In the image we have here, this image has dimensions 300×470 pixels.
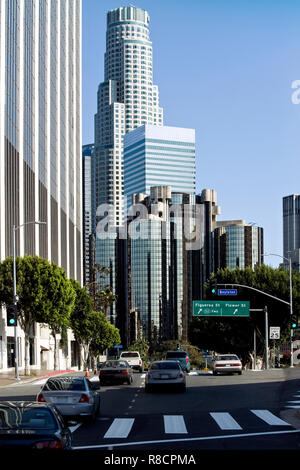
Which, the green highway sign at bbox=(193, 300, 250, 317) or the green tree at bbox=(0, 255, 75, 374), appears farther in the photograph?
the green highway sign at bbox=(193, 300, 250, 317)

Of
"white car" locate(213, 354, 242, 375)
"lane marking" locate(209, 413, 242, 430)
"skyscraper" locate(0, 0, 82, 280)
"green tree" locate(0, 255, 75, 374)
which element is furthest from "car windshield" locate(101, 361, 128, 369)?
"skyscraper" locate(0, 0, 82, 280)

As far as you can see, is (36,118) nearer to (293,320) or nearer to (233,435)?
(293,320)

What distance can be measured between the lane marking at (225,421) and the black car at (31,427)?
30.6 ft

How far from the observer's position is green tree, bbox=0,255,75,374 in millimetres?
56625

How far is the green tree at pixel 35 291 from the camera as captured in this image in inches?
2229

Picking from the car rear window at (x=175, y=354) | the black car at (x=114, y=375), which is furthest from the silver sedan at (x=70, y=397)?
the car rear window at (x=175, y=354)

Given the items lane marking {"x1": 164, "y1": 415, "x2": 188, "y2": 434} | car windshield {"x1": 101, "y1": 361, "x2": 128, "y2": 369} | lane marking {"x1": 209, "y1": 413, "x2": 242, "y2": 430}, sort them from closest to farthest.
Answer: lane marking {"x1": 164, "y1": 415, "x2": 188, "y2": 434} → lane marking {"x1": 209, "y1": 413, "x2": 242, "y2": 430} → car windshield {"x1": 101, "y1": 361, "x2": 128, "y2": 369}

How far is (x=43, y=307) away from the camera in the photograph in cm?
5641

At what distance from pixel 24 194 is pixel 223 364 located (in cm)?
3141

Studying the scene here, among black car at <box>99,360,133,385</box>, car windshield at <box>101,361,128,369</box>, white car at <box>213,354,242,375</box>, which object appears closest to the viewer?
black car at <box>99,360,133,385</box>

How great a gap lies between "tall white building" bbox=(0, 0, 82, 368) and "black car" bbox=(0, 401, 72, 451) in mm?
40672

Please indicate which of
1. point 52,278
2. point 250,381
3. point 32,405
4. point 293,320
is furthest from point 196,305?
point 32,405

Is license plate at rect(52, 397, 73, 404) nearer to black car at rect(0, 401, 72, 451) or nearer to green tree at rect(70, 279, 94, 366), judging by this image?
black car at rect(0, 401, 72, 451)
